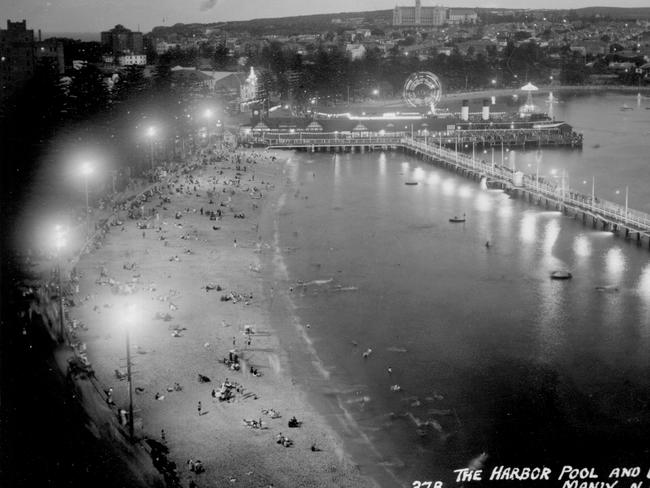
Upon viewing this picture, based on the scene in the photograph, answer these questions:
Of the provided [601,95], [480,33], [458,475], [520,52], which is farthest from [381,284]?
[480,33]

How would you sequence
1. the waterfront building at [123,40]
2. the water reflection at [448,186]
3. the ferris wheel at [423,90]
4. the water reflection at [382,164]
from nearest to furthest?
the water reflection at [448,186] → the water reflection at [382,164] → the ferris wheel at [423,90] → the waterfront building at [123,40]

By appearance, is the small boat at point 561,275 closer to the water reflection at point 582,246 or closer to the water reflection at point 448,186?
the water reflection at point 582,246

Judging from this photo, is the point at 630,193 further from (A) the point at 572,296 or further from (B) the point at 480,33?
(B) the point at 480,33

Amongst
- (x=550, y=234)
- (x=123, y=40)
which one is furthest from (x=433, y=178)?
(x=123, y=40)

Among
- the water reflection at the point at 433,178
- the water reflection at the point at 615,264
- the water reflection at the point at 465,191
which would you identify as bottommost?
the water reflection at the point at 615,264

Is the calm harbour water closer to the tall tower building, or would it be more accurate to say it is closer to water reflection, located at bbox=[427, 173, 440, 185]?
water reflection, located at bbox=[427, 173, 440, 185]

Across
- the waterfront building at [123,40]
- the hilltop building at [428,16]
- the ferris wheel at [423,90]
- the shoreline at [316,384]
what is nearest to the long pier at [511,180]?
the shoreline at [316,384]

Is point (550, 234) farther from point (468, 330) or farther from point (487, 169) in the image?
point (487, 169)
